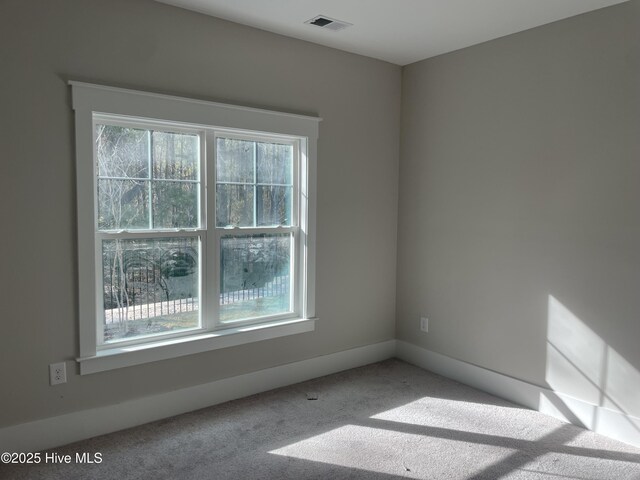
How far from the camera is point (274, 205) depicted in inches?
141

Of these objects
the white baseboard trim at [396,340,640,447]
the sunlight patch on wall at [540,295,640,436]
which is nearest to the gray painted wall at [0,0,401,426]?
the white baseboard trim at [396,340,640,447]

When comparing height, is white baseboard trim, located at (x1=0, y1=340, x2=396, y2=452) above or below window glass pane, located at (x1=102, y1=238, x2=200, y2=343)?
below

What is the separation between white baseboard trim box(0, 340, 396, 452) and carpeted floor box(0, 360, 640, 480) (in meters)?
0.06

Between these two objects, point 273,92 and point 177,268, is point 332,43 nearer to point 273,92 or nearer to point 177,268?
point 273,92

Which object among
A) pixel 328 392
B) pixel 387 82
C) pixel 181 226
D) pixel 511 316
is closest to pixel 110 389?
pixel 181 226

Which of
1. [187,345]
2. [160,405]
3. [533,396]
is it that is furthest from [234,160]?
[533,396]

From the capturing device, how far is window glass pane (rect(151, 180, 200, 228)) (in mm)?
3037

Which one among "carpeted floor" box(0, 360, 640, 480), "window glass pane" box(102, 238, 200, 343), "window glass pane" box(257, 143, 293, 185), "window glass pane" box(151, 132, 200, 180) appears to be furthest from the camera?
"window glass pane" box(257, 143, 293, 185)

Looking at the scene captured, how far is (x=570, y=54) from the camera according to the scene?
3.01 meters

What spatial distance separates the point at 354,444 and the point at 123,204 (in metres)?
1.97

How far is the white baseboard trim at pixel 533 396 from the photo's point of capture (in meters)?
2.85

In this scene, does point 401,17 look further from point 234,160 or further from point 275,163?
point 234,160

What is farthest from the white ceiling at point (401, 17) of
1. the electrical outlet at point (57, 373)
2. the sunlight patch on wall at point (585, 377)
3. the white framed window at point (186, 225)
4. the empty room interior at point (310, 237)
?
the electrical outlet at point (57, 373)

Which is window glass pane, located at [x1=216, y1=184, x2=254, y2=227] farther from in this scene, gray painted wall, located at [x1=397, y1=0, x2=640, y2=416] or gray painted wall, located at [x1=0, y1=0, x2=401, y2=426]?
gray painted wall, located at [x1=397, y1=0, x2=640, y2=416]
